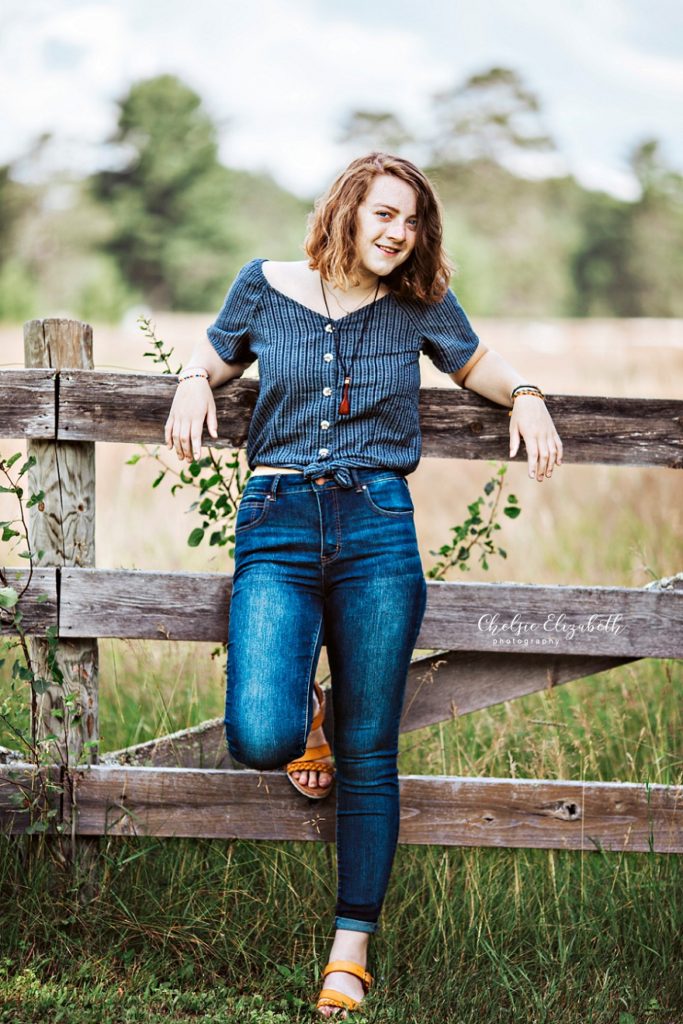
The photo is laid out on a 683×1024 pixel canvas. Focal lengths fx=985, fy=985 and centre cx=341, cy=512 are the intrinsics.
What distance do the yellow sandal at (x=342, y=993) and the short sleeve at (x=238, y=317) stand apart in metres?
1.74

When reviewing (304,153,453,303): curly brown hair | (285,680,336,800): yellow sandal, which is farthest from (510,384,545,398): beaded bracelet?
(285,680,336,800): yellow sandal

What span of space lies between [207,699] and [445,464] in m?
4.99

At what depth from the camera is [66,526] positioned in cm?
301

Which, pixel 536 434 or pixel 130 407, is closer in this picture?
pixel 536 434

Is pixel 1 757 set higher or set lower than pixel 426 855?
higher

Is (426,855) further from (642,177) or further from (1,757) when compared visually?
(642,177)

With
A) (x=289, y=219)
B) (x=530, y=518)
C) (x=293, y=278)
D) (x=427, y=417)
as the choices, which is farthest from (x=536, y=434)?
(x=289, y=219)

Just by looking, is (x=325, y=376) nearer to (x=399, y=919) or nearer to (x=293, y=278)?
(x=293, y=278)

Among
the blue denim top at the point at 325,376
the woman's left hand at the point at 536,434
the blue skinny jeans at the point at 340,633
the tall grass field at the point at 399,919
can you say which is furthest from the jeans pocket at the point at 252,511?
the woman's left hand at the point at 536,434

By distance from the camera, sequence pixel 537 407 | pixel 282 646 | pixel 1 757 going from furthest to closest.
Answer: pixel 1 757 < pixel 537 407 < pixel 282 646

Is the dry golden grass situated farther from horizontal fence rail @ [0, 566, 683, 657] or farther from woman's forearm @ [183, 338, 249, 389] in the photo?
woman's forearm @ [183, 338, 249, 389]

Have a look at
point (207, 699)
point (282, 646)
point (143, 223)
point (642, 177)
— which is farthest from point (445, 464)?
point (642, 177)

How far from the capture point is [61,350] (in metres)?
2.97

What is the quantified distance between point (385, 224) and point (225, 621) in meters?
1.26
